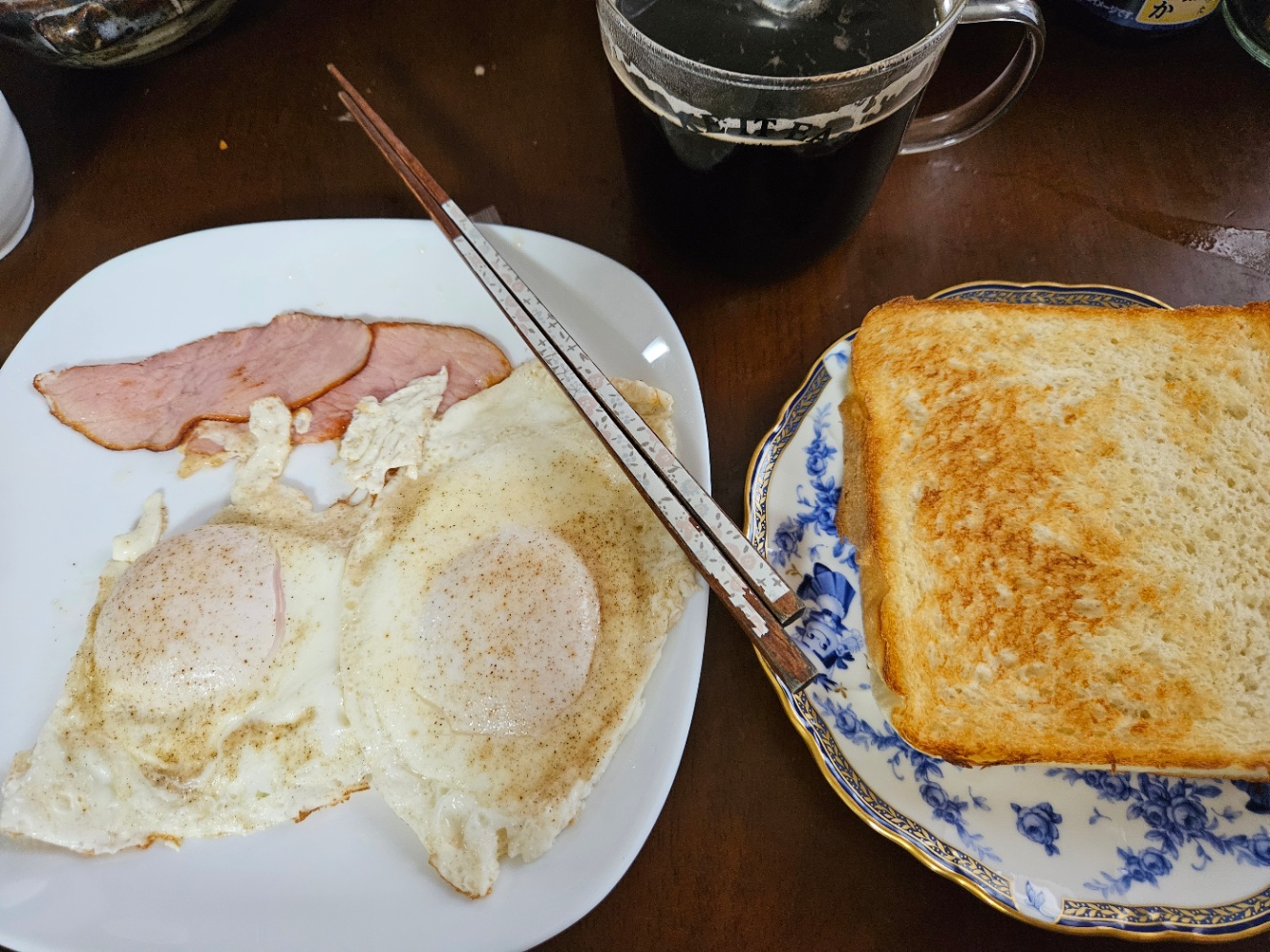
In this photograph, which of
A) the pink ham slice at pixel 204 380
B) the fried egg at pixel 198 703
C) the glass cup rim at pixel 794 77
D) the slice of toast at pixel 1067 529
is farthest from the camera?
the pink ham slice at pixel 204 380

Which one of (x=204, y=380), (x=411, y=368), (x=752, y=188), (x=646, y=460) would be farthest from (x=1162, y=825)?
(x=204, y=380)

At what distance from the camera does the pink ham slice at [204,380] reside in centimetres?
130

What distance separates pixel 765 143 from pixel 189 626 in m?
1.05

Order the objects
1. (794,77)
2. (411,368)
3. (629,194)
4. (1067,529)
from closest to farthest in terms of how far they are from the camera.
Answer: (794,77) < (1067,529) < (411,368) < (629,194)

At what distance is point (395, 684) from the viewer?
3.65 ft

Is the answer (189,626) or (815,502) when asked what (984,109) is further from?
(189,626)

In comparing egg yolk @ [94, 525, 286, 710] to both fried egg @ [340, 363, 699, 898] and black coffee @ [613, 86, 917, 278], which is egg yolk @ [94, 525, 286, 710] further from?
black coffee @ [613, 86, 917, 278]

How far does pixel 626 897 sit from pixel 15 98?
2020 mm

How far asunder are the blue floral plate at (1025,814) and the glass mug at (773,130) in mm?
381

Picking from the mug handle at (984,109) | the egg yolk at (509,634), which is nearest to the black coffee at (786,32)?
the mug handle at (984,109)

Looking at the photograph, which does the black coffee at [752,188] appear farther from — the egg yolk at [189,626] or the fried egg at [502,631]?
the egg yolk at [189,626]

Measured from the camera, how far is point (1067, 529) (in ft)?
3.37

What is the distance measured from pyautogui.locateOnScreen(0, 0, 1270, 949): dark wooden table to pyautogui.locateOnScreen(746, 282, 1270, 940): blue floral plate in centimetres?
9

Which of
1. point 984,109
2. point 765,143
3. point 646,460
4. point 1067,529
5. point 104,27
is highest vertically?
point 104,27
